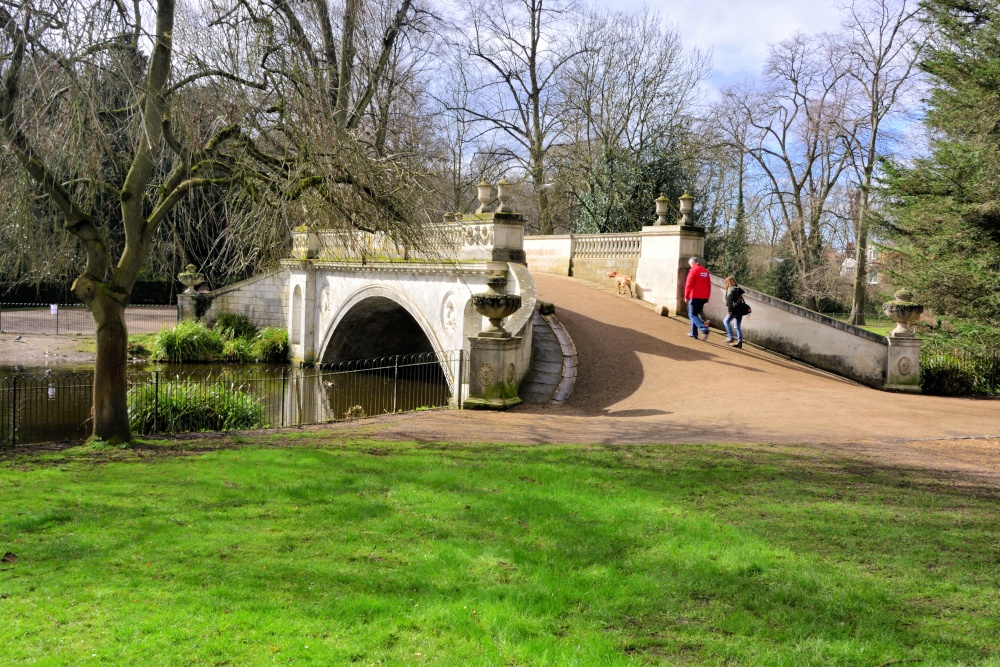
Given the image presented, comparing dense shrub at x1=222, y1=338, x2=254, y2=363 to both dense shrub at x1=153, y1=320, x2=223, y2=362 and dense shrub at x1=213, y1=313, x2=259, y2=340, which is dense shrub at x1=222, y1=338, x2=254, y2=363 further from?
dense shrub at x1=213, y1=313, x2=259, y2=340

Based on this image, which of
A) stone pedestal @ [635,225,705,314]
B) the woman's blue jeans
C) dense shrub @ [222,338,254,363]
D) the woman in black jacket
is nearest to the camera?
the woman in black jacket

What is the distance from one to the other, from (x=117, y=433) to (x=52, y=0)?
4442 millimetres

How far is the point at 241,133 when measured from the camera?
8.02m

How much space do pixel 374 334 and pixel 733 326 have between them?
1117 centimetres

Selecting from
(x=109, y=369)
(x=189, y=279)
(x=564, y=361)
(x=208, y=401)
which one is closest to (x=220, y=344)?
(x=189, y=279)

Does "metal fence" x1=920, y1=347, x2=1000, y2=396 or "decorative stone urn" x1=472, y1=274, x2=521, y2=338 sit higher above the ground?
"decorative stone urn" x1=472, y1=274, x2=521, y2=338

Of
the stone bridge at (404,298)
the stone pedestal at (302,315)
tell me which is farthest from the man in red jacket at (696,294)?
the stone pedestal at (302,315)

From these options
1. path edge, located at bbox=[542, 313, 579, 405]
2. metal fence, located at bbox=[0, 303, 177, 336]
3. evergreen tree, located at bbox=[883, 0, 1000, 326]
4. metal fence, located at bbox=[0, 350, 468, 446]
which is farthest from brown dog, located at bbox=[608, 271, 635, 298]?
metal fence, located at bbox=[0, 303, 177, 336]

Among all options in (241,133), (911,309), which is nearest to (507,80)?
(911,309)

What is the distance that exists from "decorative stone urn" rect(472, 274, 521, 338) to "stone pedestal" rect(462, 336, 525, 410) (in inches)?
7.3

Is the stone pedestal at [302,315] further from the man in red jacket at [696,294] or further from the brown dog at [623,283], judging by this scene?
the man in red jacket at [696,294]

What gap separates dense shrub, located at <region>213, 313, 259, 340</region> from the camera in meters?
24.7

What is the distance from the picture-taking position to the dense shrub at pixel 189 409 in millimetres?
12258

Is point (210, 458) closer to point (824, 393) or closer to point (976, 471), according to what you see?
point (976, 471)
